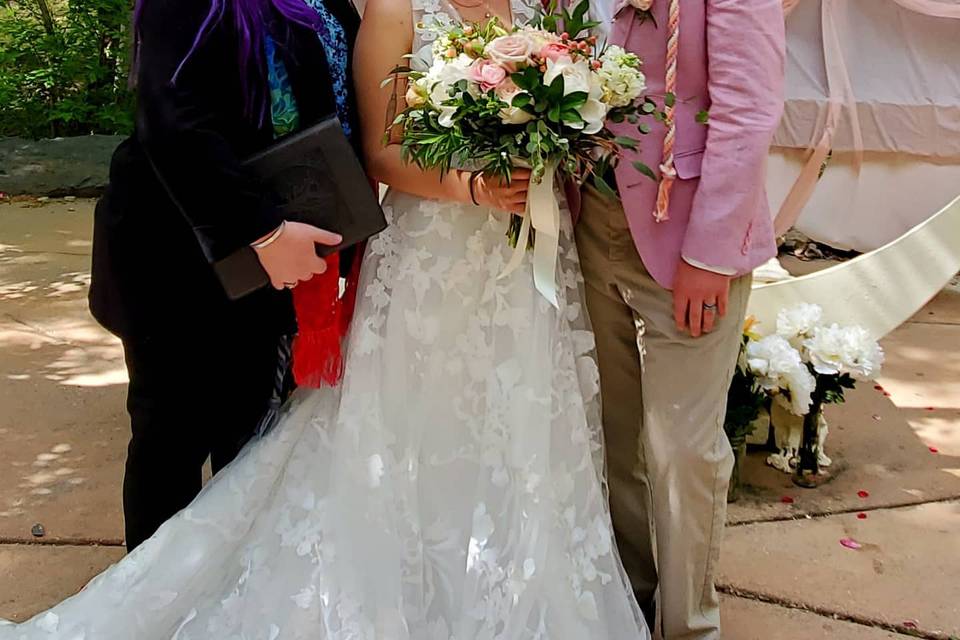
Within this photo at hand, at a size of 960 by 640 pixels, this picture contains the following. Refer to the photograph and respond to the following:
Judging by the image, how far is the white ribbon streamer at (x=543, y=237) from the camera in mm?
2209

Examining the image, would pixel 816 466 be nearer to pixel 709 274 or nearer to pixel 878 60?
pixel 709 274

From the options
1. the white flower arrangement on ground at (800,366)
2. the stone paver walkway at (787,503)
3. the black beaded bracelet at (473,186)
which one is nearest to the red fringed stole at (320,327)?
the black beaded bracelet at (473,186)

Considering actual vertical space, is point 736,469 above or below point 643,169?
below

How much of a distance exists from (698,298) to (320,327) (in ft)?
2.94

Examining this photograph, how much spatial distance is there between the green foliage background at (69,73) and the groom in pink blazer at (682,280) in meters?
7.62

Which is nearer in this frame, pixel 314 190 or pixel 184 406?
pixel 314 190

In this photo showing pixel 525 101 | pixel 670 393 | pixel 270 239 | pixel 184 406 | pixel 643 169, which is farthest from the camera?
pixel 184 406

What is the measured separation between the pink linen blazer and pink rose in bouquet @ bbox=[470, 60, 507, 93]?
1.14 feet

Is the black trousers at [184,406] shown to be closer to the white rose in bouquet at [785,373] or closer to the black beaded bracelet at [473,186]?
the black beaded bracelet at [473,186]

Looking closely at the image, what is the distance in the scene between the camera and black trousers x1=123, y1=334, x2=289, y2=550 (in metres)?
2.61

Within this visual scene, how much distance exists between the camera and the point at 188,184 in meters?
2.19

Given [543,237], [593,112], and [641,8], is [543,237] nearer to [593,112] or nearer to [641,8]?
[593,112]

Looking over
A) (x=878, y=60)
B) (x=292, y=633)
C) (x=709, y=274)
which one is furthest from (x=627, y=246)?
(x=878, y=60)

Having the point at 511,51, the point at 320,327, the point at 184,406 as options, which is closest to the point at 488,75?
the point at 511,51
